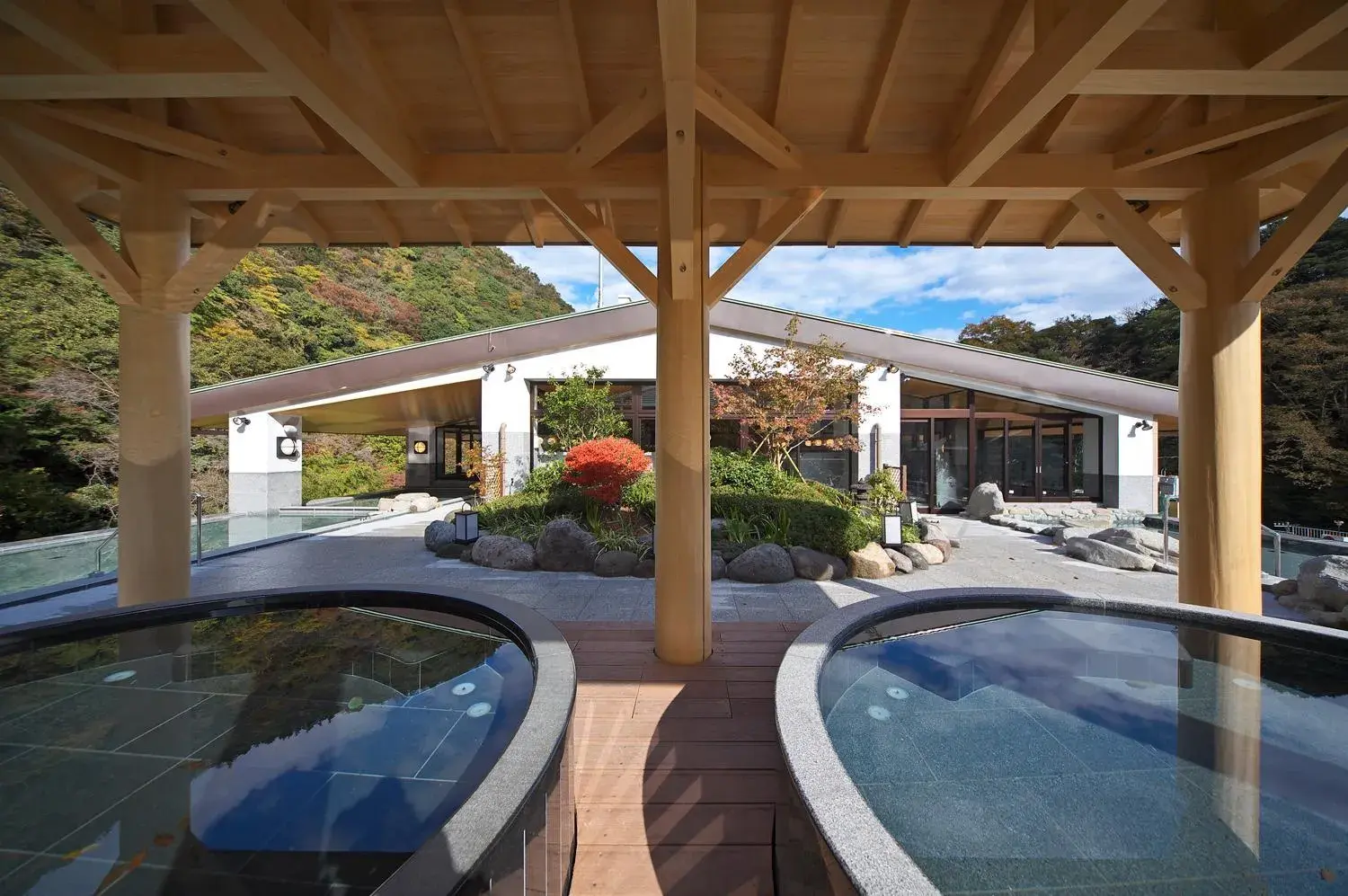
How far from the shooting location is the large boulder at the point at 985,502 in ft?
37.5

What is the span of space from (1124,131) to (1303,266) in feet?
75.6

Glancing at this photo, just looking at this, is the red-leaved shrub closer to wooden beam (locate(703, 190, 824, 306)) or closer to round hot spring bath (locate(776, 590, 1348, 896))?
wooden beam (locate(703, 190, 824, 306))

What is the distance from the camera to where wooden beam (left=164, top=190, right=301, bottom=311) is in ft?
12.0

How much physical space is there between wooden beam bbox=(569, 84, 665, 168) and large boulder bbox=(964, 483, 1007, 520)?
11.0 m

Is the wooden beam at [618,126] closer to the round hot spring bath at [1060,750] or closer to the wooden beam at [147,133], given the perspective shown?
the wooden beam at [147,133]

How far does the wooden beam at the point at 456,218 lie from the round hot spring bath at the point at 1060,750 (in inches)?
168

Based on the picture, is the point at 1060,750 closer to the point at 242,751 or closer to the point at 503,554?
the point at 242,751

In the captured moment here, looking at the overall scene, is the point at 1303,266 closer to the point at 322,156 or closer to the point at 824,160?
the point at 824,160

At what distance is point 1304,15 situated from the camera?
7.77ft

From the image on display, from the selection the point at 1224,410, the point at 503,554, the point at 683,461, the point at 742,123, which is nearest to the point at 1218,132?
the point at 1224,410

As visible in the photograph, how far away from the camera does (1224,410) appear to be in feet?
11.8

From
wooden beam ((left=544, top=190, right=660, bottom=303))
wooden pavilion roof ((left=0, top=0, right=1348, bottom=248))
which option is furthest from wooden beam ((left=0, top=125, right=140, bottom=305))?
wooden beam ((left=544, top=190, right=660, bottom=303))

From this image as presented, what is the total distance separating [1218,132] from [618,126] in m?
3.52

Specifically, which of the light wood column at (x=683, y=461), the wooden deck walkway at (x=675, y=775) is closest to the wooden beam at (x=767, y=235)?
the light wood column at (x=683, y=461)
